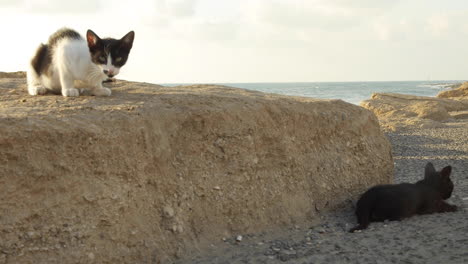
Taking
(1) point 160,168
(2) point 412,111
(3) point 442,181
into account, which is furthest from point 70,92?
(2) point 412,111

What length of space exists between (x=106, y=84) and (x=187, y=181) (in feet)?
7.60

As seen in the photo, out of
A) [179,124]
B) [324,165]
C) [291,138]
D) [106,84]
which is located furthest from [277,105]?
[106,84]

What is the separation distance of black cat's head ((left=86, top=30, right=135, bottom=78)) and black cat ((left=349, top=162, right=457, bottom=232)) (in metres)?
3.15

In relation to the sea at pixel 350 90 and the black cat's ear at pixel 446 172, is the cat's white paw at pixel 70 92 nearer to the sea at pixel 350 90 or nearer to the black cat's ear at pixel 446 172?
the black cat's ear at pixel 446 172

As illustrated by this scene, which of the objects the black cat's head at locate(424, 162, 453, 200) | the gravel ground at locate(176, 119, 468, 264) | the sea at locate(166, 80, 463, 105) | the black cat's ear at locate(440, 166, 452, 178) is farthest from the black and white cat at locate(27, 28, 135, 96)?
the sea at locate(166, 80, 463, 105)

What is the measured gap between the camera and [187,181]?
4832 millimetres

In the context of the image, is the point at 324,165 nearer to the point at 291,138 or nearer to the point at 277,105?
the point at 291,138

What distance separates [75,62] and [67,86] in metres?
0.29

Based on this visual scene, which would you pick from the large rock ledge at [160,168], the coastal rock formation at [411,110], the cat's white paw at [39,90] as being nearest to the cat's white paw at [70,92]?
the large rock ledge at [160,168]

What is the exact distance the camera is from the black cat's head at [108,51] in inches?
189

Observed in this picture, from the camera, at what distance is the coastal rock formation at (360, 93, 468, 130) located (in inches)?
684

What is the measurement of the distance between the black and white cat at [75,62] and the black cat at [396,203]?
3.21 meters

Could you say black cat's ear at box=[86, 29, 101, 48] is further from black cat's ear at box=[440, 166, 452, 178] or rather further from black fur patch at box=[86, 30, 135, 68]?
black cat's ear at box=[440, 166, 452, 178]

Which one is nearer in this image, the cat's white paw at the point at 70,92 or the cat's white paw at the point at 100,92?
the cat's white paw at the point at 70,92
